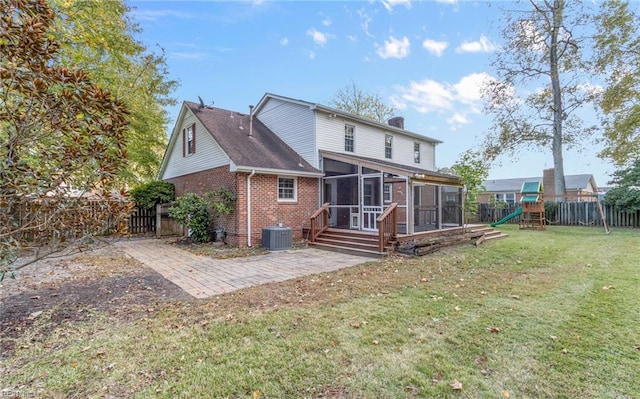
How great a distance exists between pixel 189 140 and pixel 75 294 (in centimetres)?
1017

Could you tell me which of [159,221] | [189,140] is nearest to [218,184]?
[189,140]

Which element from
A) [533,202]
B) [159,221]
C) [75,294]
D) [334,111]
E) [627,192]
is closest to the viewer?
[75,294]

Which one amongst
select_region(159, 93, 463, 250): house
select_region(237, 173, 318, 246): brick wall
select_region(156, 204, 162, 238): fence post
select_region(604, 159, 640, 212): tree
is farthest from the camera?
select_region(604, 159, 640, 212): tree

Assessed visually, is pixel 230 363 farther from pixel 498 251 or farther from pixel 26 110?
pixel 498 251

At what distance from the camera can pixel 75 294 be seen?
210 inches

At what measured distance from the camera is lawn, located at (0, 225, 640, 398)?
265 cm

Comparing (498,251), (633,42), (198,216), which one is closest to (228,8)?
(198,216)

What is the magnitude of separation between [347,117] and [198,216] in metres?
7.78

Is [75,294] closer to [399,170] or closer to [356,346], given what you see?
[356,346]

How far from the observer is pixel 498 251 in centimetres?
931

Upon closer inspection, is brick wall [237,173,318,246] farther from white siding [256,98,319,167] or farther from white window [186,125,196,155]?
white window [186,125,196,155]

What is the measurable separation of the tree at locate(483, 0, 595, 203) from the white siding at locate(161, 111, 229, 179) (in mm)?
20116

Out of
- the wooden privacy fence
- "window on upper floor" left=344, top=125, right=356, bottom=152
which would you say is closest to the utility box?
"window on upper floor" left=344, top=125, right=356, bottom=152

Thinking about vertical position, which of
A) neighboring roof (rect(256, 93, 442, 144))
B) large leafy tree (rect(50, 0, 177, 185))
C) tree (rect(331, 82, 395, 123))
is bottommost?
neighboring roof (rect(256, 93, 442, 144))
